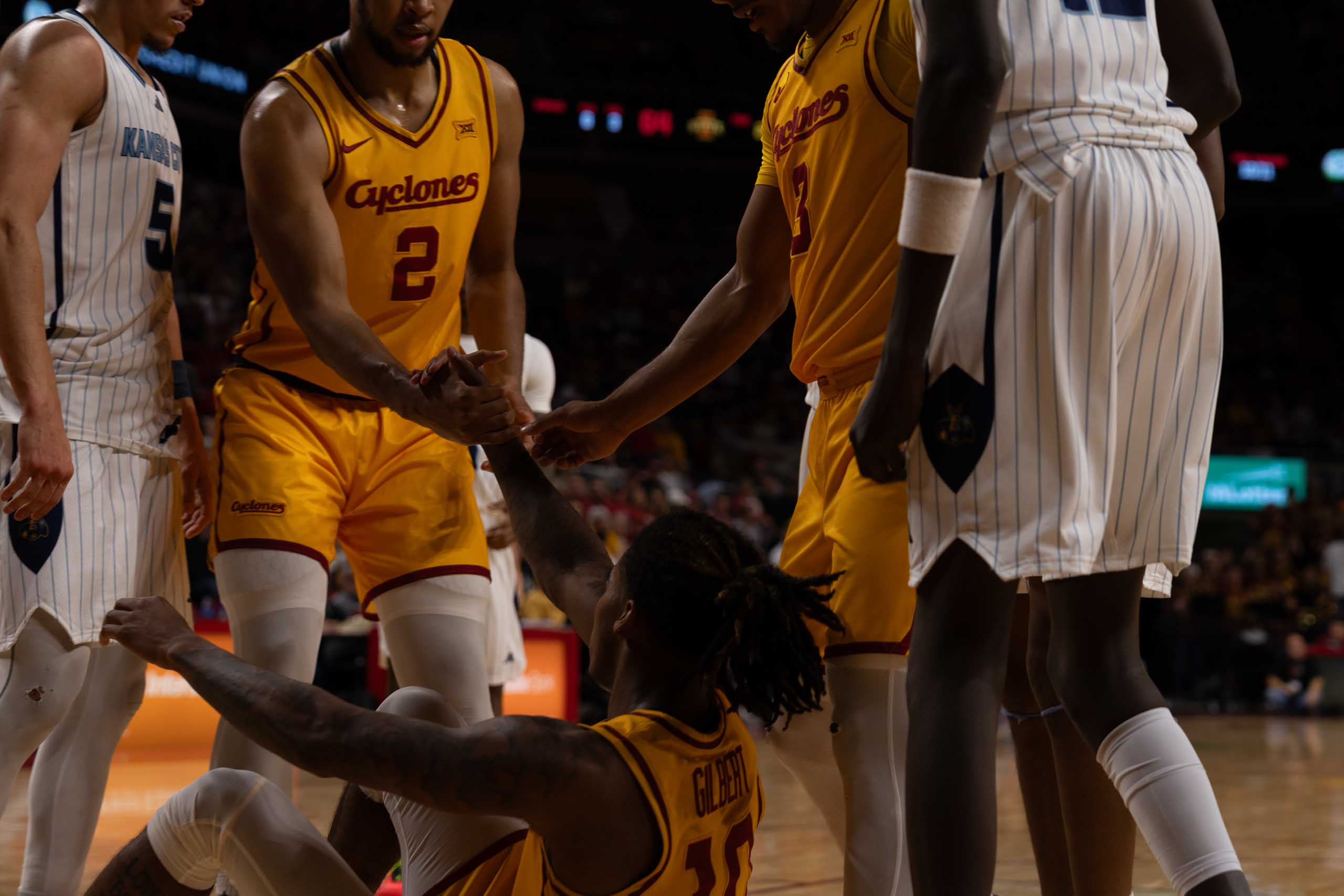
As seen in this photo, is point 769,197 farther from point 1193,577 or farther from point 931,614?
point 1193,577

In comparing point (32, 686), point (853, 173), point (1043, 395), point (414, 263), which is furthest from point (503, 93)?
point (1043, 395)

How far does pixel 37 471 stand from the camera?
111 inches

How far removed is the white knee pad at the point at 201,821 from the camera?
7.78ft

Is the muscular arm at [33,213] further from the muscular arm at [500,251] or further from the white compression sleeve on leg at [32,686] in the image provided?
the muscular arm at [500,251]

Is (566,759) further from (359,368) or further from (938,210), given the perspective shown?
(359,368)

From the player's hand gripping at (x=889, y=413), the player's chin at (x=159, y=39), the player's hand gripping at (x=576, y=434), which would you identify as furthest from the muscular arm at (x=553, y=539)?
the player's chin at (x=159, y=39)

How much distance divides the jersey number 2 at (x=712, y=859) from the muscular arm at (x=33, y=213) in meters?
1.57

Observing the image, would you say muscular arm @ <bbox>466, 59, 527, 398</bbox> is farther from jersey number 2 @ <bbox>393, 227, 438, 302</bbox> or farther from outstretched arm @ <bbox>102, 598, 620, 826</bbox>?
outstretched arm @ <bbox>102, 598, 620, 826</bbox>

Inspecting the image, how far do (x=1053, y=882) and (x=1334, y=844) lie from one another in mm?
2743

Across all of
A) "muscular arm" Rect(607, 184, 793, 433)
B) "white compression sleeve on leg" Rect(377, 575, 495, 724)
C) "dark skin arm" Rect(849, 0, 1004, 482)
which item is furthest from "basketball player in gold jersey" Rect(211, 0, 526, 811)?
"dark skin arm" Rect(849, 0, 1004, 482)

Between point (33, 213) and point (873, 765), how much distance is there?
2.05 meters

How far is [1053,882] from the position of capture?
3.03 metres

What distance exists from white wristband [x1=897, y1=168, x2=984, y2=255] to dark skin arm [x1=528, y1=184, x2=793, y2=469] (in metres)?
0.99

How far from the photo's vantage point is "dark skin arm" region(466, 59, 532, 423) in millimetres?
3418
